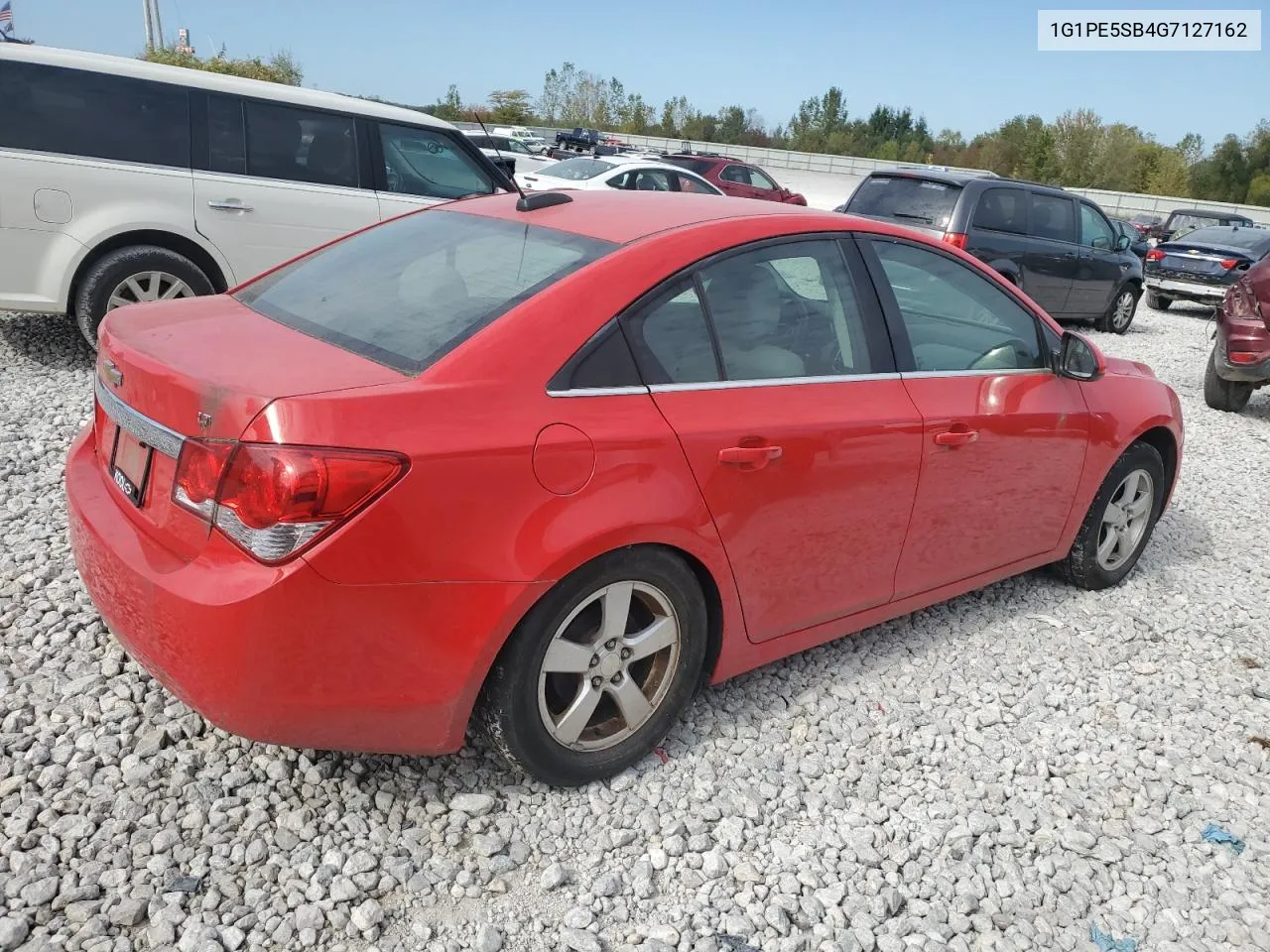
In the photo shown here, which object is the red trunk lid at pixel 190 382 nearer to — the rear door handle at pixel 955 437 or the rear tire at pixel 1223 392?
the rear door handle at pixel 955 437

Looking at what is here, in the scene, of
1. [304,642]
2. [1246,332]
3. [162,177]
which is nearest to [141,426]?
[304,642]

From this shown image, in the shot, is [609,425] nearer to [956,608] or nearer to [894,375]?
[894,375]

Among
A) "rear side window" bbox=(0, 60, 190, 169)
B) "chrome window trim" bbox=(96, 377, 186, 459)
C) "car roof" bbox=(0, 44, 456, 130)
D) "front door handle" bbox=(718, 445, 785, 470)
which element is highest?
"car roof" bbox=(0, 44, 456, 130)

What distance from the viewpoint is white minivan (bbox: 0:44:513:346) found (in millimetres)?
6082

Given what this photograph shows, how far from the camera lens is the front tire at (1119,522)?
452 cm

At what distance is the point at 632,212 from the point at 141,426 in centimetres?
158

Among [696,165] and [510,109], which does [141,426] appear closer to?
[696,165]

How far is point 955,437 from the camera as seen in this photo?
3553mm

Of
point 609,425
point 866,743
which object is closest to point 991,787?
point 866,743

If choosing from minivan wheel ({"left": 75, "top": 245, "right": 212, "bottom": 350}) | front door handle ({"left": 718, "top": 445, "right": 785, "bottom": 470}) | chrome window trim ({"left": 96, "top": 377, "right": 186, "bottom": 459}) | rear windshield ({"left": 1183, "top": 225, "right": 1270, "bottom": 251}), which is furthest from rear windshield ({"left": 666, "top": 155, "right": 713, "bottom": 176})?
chrome window trim ({"left": 96, "top": 377, "right": 186, "bottom": 459})

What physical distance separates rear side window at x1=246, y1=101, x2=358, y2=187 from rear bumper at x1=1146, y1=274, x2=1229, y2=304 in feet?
46.1

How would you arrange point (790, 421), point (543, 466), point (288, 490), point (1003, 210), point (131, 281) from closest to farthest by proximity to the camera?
point (288, 490) < point (543, 466) < point (790, 421) < point (131, 281) < point (1003, 210)

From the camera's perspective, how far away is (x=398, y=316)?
9.29 feet

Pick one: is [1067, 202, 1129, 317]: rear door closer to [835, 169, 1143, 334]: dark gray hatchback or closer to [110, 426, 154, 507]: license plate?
→ [835, 169, 1143, 334]: dark gray hatchback
